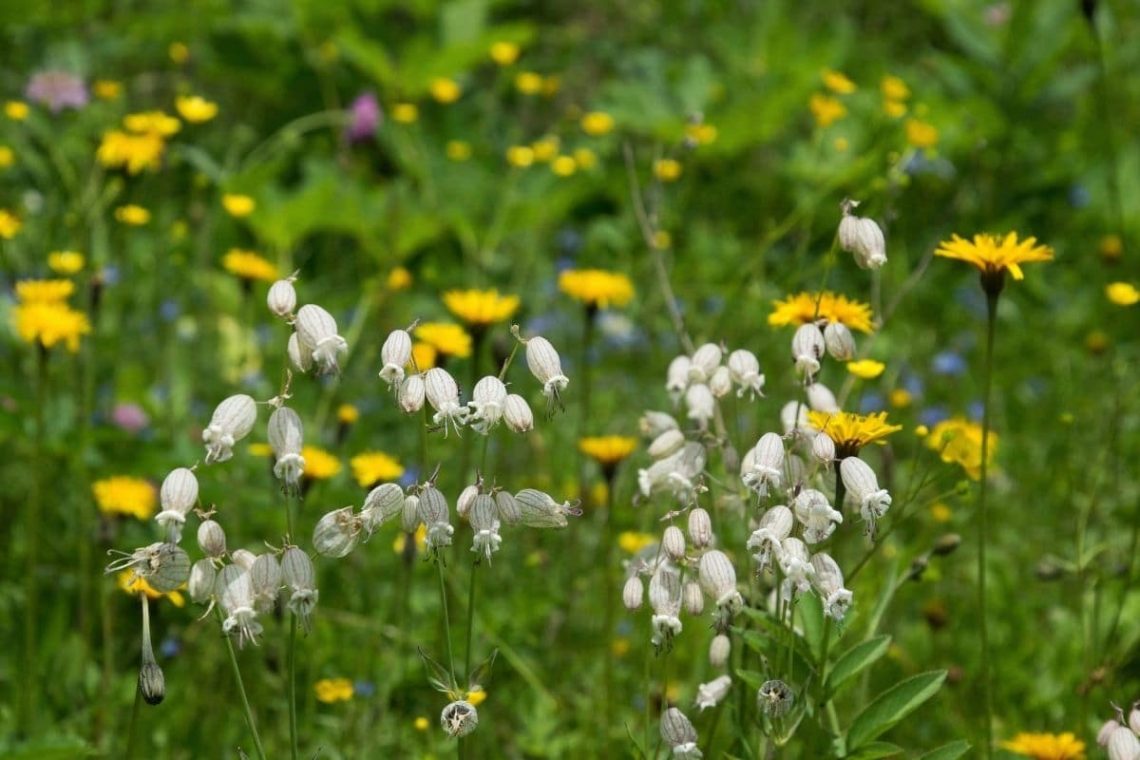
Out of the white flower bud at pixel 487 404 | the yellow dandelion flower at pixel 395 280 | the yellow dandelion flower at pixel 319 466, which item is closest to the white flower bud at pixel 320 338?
the white flower bud at pixel 487 404

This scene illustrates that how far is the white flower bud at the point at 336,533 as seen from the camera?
1354 mm

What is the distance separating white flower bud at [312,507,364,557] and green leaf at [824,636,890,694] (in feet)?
1.95

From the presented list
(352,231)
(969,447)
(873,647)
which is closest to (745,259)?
(352,231)

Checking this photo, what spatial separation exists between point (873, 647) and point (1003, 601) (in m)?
1.29

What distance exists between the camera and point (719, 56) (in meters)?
5.82

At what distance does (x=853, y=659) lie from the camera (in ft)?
5.42

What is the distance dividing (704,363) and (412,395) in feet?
1.61

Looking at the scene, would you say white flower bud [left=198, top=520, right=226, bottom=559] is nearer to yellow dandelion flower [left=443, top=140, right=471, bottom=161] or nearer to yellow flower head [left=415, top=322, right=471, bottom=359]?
yellow flower head [left=415, top=322, right=471, bottom=359]

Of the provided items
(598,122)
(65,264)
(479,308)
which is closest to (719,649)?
(479,308)

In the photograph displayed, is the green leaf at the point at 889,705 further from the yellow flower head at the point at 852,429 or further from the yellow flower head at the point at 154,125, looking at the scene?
the yellow flower head at the point at 154,125

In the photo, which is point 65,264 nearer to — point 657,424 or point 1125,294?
point 657,424

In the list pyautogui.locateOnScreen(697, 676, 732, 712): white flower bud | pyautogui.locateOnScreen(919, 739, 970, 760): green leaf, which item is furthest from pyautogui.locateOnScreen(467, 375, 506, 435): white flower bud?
pyautogui.locateOnScreen(919, 739, 970, 760): green leaf

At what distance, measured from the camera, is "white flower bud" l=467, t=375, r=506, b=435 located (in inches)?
53.3

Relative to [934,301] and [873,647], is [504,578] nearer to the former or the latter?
[873,647]
